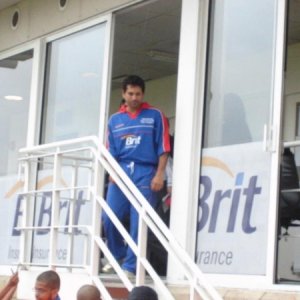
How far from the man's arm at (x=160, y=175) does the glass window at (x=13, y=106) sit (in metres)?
3.07

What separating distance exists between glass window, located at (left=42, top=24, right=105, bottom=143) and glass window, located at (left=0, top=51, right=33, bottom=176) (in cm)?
47

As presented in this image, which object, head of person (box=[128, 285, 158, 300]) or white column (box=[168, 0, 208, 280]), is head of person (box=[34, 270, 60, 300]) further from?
white column (box=[168, 0, 208, 280])

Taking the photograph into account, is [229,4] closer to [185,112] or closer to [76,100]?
[185,112]

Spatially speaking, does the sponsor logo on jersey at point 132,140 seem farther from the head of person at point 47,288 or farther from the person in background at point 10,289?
the head of person at point 47,288

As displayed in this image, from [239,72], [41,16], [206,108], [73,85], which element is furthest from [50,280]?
[41,16]

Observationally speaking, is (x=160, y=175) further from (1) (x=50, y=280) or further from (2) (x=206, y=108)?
(1) (x=50, y=280)

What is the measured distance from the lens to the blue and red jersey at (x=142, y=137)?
26.5ft

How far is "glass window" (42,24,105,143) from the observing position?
9641 mm

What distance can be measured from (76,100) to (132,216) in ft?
7.70

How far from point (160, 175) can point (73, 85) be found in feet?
8.08

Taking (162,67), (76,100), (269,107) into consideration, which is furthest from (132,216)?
(162,67)

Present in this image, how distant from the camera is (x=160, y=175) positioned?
7.89m

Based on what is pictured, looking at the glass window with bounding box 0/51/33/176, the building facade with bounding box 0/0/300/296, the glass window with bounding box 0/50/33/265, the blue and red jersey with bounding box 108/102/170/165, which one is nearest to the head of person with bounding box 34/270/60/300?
the building facade with bounding box 0/0/300/296

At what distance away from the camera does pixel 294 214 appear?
749 cm
